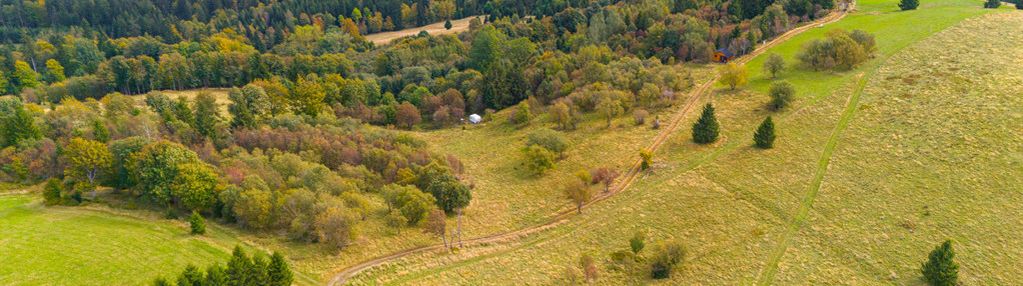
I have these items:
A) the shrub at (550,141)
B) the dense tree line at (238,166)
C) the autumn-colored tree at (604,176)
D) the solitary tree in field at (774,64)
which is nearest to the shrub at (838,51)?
the solitary tree in field at (774,64)

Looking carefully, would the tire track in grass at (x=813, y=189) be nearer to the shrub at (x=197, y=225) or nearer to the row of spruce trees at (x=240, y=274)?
the row of spruce trees at (x=240, y=274)

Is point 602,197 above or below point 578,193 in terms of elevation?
below

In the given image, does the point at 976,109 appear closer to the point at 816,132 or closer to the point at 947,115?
the point at 947,115

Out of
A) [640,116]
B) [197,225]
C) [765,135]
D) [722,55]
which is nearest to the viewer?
[197,225]

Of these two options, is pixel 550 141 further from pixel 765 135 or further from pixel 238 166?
pixel 238 166

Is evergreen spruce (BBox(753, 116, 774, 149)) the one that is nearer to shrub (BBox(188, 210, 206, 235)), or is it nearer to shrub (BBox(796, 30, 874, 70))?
shrub (BBox(796, 30, 874, 70))

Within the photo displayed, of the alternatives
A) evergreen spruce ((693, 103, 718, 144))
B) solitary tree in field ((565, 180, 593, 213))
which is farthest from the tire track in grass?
solitary tree in field ((565, 180, 593, 213))

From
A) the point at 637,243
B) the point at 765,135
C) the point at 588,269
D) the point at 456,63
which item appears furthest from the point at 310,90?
the point at 765,135
